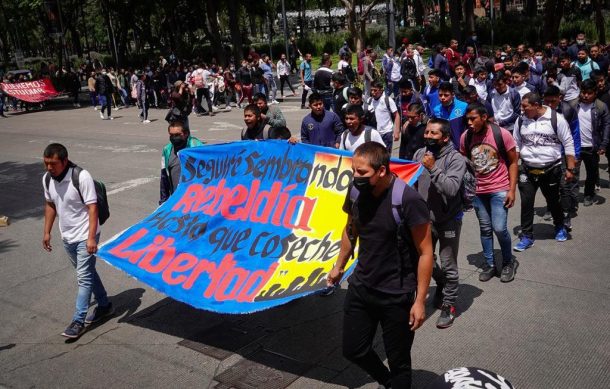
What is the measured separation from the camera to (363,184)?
3719mm

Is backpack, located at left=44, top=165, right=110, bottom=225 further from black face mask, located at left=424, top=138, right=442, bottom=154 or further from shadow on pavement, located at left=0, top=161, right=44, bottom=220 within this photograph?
shadow on pavement, located at left=0, top=161, right=44, bottom=220

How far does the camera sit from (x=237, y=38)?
103 ft

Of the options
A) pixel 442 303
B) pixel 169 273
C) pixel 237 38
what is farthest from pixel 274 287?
pixel 237 38

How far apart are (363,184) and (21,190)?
1124 centimetres

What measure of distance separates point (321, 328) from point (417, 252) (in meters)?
2.16

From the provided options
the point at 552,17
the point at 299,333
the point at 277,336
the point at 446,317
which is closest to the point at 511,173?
the point at 446,317

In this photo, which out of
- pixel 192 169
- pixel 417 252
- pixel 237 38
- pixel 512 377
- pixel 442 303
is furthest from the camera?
pixel 237 38

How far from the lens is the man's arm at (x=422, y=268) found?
12.2ft

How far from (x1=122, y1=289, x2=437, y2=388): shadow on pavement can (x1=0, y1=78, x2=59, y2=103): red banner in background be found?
28.0 m

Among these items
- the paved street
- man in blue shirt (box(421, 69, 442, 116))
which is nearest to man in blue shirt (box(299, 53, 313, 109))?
man in blue shirt (box(421, 69, 442, 116))

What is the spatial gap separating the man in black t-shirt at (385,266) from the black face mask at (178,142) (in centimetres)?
366

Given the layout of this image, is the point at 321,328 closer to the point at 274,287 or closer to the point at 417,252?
the point at 274,287

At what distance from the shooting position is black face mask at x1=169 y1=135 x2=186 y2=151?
7105 mm

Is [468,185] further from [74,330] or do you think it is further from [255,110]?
[74,330]
